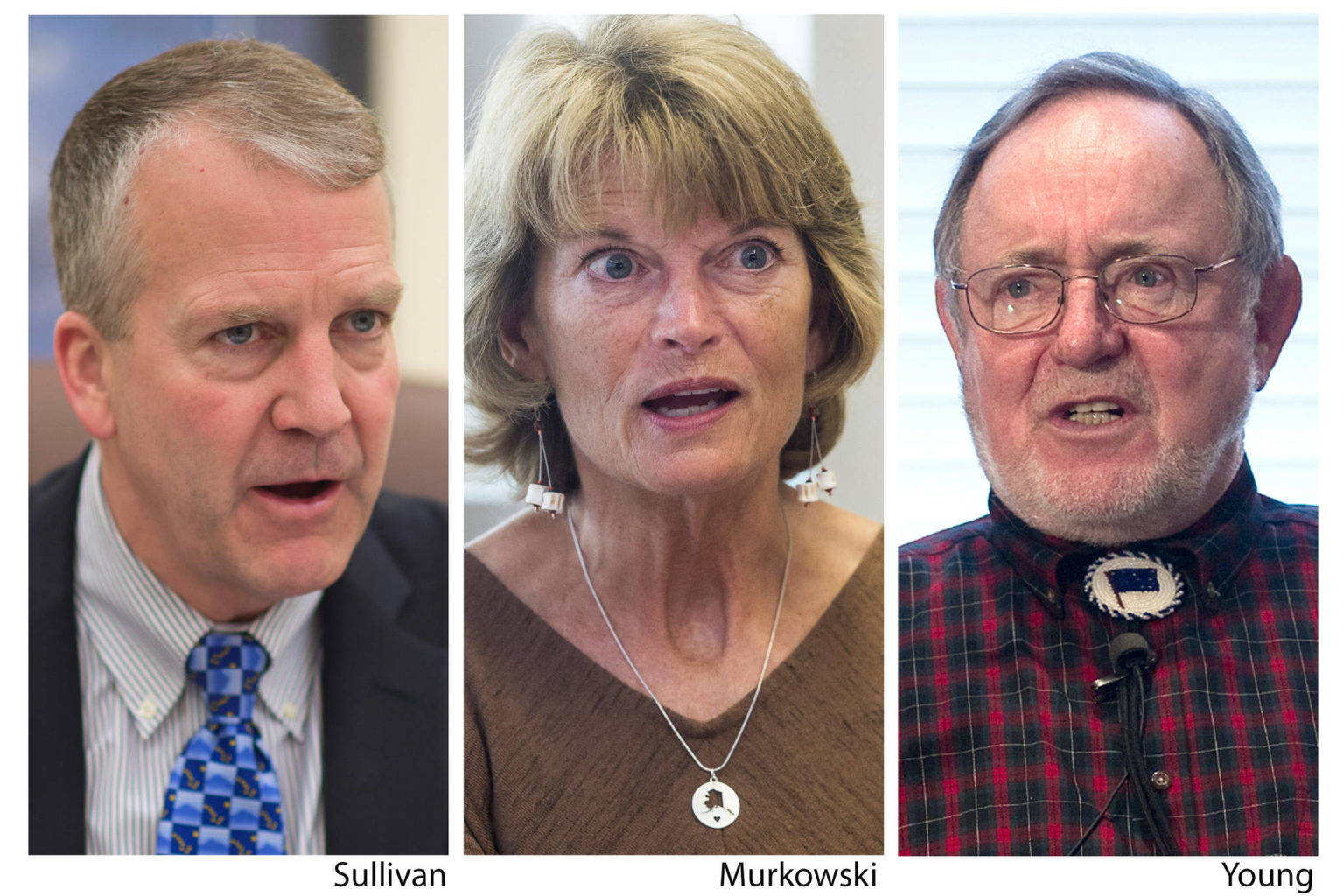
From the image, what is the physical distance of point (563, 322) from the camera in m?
2.28

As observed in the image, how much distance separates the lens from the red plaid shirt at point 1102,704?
7.50ft

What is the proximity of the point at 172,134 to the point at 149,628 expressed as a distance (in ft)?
2.94

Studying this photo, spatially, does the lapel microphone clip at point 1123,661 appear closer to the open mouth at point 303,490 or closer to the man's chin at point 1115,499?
the man's chin at point 1115,499

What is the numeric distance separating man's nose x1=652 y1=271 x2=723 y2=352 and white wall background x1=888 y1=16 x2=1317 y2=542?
0.40m

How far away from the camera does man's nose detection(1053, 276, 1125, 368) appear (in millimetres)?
2232

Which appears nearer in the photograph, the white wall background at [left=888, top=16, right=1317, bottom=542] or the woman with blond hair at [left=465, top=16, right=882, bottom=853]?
the woman with blond hair at [left=465, top=16, right=882, bottom=853]

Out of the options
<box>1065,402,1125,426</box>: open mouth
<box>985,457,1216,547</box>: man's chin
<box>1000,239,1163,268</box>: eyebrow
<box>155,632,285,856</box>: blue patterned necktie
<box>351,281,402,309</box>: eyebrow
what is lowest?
<box>155,632,285,856</box>: blue patterned necktie

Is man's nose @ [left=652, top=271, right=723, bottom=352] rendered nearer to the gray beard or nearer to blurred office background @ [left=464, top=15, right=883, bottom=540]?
blurred office background @ [left=464, top=15, right=883, bottom=540]

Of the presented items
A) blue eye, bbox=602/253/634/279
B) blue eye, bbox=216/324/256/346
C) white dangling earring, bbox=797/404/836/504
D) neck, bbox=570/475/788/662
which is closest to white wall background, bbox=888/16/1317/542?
white dangling earring, bbox=797/404/836/504

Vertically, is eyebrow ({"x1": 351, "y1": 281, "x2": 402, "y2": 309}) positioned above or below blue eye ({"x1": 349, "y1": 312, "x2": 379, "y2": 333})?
above

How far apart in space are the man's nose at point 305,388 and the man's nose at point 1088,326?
1325 millimetres

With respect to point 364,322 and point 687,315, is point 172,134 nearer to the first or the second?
point 364,322
